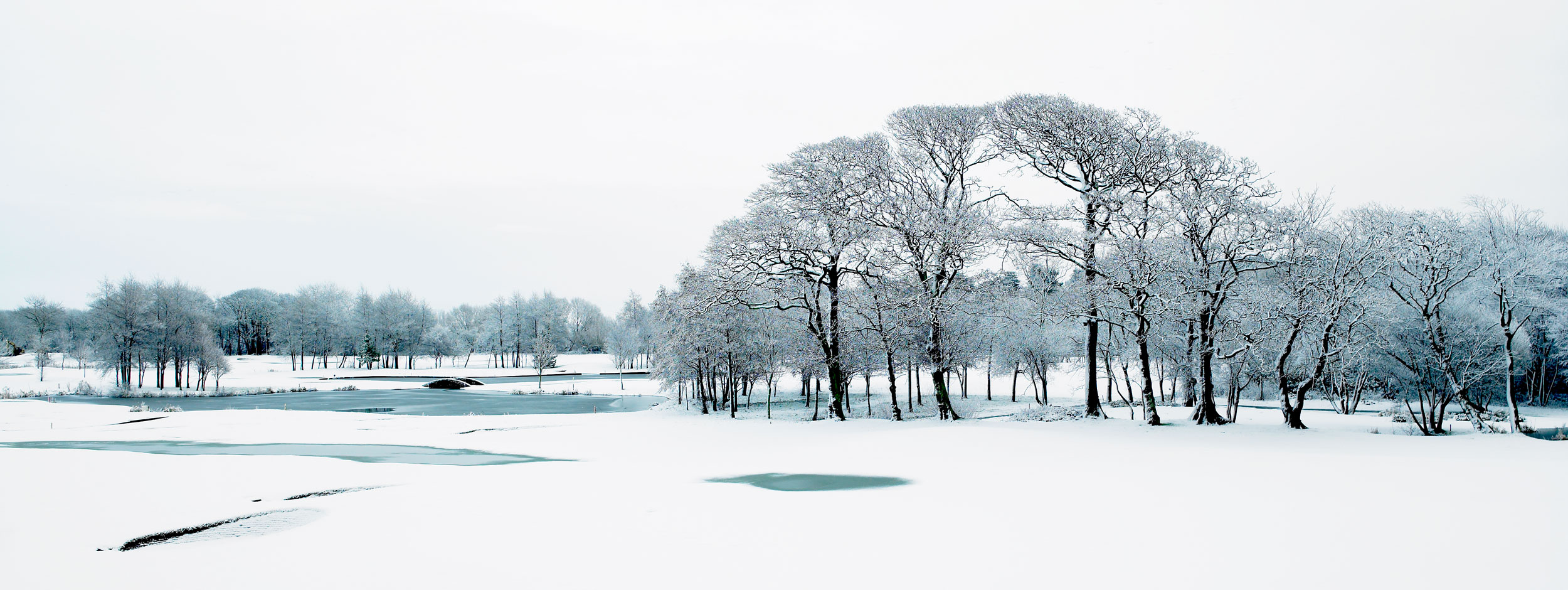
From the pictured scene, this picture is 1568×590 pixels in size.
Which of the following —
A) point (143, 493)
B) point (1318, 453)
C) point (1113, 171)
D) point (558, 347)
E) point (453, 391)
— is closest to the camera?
point (143, 493)

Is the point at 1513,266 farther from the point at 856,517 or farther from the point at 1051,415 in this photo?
the point at 856,517

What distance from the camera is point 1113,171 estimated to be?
2619 centimetres

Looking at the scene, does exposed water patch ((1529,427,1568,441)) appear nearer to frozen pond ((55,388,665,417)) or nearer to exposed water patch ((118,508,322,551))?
exposed water patch ((118,508,322,551))

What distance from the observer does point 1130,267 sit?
23375 mm

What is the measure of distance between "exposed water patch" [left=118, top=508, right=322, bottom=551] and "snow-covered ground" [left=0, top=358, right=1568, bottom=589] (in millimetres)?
180

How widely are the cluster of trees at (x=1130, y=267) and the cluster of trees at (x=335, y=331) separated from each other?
52379 millimetres

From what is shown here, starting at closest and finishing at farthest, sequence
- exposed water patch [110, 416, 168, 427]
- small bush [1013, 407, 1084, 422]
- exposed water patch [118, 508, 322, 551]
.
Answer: exposed water patch [118, 508, 322, 551]
small bush [1013, 407, 1084, 422]
exposed water patch [110, 416, 168, 427]

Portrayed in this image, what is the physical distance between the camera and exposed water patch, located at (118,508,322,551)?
34.6 feet

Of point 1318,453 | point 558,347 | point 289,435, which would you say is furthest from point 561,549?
point 558,347

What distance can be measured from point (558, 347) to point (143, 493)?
412 ft

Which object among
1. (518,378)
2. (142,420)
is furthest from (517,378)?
(142,420)

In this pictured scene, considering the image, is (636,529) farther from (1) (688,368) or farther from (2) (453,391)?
(2) (453,391)

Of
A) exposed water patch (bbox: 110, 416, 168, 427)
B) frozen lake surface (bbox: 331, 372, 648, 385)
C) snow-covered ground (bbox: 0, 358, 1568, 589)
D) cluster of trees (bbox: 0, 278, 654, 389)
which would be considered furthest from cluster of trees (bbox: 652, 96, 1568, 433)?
frozen lake surface (bbox: 331, 372, 648, 385)

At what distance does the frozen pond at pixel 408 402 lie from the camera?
49.8 metres
